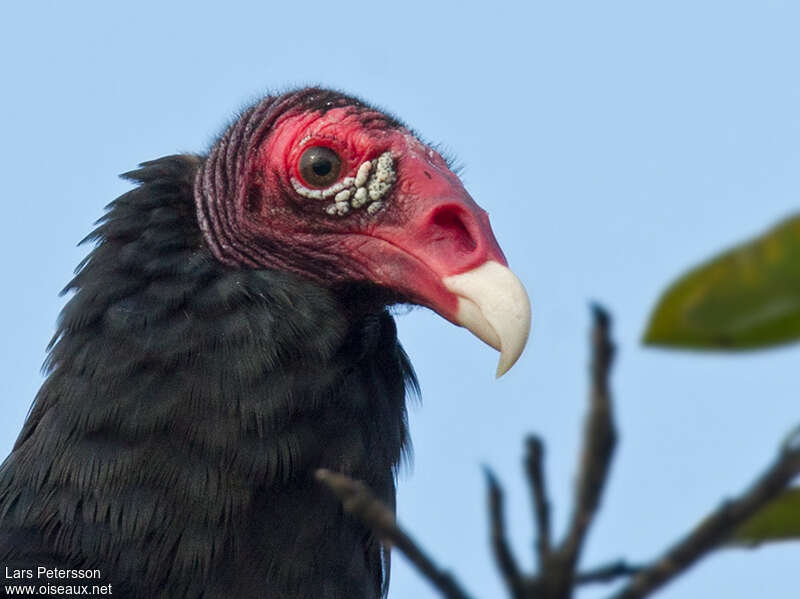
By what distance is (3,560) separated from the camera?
12.1 feet

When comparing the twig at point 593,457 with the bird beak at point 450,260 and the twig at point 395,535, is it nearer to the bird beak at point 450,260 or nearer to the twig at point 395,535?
the twig at point 395,535

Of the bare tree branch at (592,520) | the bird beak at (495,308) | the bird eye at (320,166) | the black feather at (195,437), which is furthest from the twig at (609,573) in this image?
the bird eye at (320,166)

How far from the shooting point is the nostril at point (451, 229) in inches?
159

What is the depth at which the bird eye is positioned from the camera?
14.6 ft

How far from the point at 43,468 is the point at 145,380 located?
1.40ft

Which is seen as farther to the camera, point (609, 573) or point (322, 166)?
point (322, 166)

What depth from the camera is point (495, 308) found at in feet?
11.8

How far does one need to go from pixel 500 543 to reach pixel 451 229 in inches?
117

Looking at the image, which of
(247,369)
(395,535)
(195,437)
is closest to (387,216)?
(247,369)

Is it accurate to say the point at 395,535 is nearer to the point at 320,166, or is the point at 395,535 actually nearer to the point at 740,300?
the point at 740,300

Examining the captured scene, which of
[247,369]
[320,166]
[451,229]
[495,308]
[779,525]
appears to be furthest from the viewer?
[320,166]

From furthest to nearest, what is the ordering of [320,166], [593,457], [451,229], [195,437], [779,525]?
[320,166] → [451,229] → [195,437] → [779,525] → [593,457]

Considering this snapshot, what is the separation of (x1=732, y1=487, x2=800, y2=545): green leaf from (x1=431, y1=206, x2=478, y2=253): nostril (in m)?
2.57

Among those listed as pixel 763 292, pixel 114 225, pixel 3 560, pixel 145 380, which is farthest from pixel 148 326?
pixel 763 292
